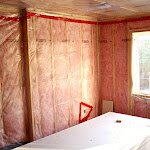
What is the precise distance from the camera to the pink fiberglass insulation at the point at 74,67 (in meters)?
4.41

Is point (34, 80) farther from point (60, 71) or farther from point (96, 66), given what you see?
point (96, 66)

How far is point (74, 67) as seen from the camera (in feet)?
14.8

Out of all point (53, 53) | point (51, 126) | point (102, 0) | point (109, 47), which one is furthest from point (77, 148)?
point (109, 47)

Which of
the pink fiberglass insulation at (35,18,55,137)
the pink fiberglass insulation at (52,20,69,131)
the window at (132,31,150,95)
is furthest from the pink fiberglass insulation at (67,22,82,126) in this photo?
the window at (132,31,150,95)

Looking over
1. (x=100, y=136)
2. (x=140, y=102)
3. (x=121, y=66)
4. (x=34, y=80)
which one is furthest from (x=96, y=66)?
(x=100, y=136)

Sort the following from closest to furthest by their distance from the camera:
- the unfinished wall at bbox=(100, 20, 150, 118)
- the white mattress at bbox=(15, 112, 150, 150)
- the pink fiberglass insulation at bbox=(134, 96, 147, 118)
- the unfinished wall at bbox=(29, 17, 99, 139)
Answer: the white mattress at bbox=(15, 112, 150, 150) → the unfinished wall at bbox=(29, 17, 99, 139) → the pink fiberglass insulation at bbox=(134, 96, 147, 118) → the unfinished wall at bbox=(100, 20, 150, 118)

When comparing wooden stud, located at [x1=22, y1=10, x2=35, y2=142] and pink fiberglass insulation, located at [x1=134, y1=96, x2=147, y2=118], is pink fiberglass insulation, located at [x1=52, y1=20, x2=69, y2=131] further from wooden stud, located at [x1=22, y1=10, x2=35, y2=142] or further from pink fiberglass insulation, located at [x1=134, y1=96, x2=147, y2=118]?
pink fiberglass insulation, located at [x1=134, y1=96, x2=147, y2=118]

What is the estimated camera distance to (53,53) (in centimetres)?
404

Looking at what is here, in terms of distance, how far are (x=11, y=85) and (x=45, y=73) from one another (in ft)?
2.39

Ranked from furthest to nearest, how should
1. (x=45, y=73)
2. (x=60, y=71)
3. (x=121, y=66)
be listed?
(x=121, y=66) → (x=60, y=71) → (x=45, y=73)

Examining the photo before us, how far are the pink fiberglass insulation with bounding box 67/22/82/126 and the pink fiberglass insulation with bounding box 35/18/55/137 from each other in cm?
59

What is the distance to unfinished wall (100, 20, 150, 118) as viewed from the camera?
4613 millimetres

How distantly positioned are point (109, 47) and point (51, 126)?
2.43 metres

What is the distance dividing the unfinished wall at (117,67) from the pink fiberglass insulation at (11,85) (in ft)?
7.64
